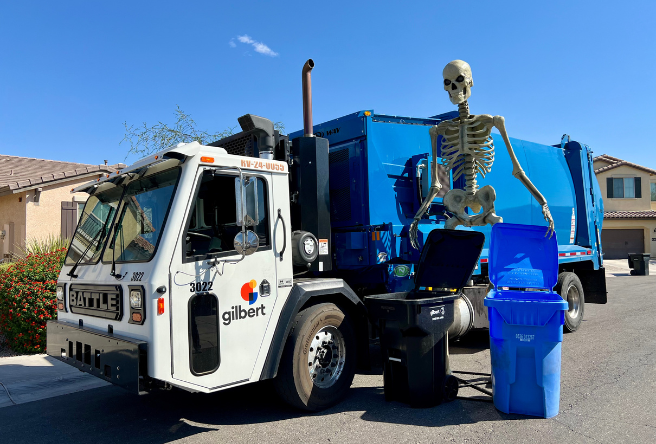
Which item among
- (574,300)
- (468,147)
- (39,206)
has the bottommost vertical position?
(574,300)

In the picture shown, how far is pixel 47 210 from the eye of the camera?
13695 mm

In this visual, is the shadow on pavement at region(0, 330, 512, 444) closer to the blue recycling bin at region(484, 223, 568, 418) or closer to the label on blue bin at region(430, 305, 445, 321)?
the blue recycling bin at region(484, 223, 568, 418)

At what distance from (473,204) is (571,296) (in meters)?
3.71

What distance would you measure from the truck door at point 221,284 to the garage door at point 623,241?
32.0 metres

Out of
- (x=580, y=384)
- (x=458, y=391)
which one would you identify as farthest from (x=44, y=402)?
(x=580, y=384)

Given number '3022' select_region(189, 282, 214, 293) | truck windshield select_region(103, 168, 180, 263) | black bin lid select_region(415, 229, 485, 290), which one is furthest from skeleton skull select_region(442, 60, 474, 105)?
number '3022' select_region(189, 282, 214, 293)

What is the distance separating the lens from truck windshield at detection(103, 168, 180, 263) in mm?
3889

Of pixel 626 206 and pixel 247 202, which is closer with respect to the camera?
pixel 247 202

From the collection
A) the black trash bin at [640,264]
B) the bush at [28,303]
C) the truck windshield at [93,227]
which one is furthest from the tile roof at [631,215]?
the truck windshield at [93,227]

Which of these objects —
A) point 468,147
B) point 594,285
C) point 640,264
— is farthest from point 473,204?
point 640,264

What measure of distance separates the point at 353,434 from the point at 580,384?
280cm

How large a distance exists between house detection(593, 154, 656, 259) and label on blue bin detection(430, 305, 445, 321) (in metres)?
30.2

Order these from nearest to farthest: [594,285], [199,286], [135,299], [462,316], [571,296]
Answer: [135,299], [199,286], [462,316], [571,296], [594,285]

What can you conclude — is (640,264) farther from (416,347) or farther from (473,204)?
(416,347)
